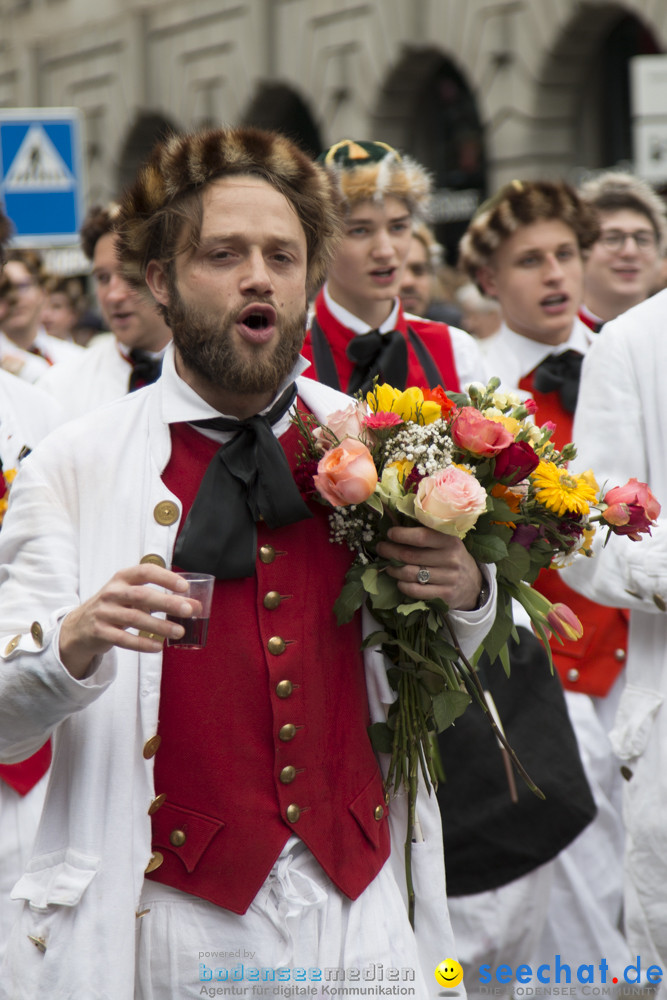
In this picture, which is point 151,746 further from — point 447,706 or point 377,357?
point 377,357

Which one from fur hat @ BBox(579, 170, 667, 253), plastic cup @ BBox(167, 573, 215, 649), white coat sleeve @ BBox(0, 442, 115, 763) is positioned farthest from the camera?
fur hat @ BBox(579, 170, 667, 253)

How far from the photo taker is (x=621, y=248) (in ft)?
22.7

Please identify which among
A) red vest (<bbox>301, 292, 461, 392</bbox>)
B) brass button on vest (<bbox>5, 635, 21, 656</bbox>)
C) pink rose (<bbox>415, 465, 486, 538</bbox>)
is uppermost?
pink rose (<bbox>415, 465, 486, 538</bbox>)

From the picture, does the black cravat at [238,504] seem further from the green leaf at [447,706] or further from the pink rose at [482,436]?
the green leaf at [447,706]

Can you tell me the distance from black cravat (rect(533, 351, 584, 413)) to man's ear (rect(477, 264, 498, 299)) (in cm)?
49

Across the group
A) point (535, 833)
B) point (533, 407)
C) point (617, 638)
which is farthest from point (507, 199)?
point (533, 407)

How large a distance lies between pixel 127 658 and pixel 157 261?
952mm

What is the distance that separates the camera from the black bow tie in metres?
5.17

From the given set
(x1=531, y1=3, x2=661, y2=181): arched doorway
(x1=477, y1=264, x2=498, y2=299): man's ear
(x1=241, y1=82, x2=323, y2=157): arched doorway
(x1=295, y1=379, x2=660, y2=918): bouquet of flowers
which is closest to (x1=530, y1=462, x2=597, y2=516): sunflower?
(x1=295, y1=379, x2=660, y2=918): bouquet of flowers

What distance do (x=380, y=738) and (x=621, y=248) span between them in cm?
420

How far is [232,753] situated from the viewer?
3080 mm

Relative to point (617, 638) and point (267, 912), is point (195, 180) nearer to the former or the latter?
point (267, 912)

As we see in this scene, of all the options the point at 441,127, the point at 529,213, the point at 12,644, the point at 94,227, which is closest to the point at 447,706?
the point at 12,644

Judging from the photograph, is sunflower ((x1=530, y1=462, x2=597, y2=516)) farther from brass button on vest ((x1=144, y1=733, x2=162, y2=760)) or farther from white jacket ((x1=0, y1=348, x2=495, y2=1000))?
brass button on vest ((x1=144, y1=733, x2=162, y2=760))
